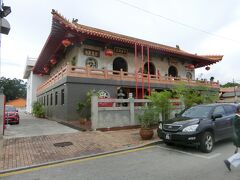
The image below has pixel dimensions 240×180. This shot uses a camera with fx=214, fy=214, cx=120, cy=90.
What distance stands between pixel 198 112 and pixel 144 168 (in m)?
3.74

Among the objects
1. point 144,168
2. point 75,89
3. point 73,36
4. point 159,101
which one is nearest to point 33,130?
point 75,89

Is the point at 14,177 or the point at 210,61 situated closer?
the point at 14,177

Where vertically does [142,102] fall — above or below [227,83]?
below

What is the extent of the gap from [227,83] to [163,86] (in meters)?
57.7

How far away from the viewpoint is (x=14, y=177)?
5.02 metres

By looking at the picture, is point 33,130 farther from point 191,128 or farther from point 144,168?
point 191,128

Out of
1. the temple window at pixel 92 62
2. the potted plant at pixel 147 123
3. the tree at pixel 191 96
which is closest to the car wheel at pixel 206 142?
the potted plant at pixel 147 123

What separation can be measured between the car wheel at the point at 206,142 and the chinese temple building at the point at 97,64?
7.76 metres

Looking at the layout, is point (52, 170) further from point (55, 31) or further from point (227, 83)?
point (227, 83)

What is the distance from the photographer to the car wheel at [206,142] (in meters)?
6.80

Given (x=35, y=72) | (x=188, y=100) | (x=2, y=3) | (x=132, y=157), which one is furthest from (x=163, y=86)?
(x=35, y=72)

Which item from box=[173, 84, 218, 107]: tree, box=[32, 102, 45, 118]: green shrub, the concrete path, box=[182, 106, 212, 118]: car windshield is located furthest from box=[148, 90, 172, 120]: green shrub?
box=[32, 102, 45, 118]: green shrub

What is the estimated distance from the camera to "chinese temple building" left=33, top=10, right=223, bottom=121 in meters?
13.5

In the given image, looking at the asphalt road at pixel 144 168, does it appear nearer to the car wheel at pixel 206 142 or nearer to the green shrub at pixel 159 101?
the car wheel at pixel 206 142
